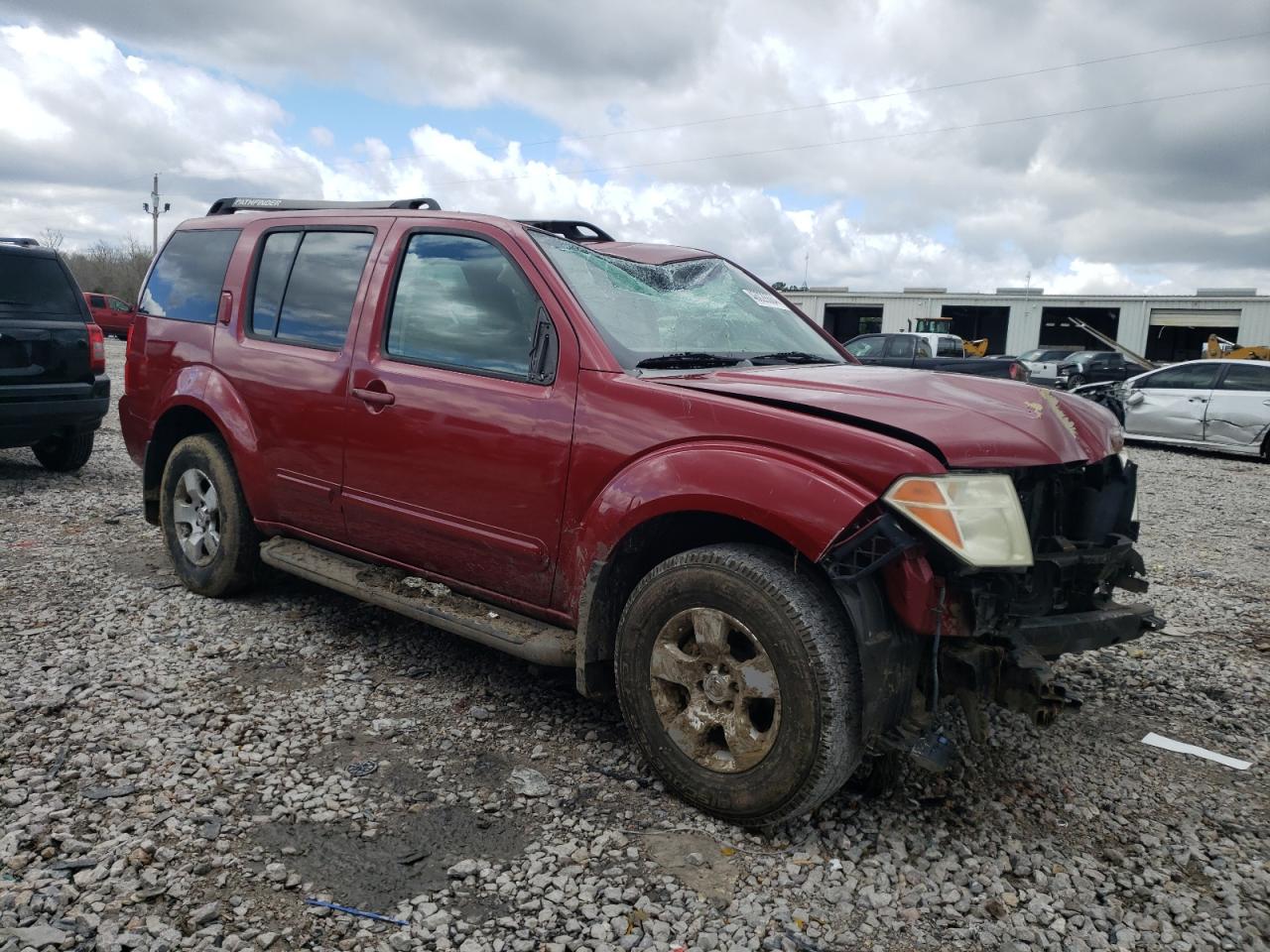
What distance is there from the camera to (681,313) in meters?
3.71

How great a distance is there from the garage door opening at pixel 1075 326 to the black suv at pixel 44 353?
1883 inches

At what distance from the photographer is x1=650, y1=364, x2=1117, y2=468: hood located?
2683 mm

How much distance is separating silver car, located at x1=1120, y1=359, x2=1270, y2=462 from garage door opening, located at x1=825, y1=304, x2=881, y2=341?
39.1 metres

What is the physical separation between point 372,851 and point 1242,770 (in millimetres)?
3018

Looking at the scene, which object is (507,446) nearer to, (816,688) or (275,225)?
(816,688)

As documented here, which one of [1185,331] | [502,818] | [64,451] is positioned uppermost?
[1185,331]

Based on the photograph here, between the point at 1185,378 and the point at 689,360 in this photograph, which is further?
the point at 1185,378

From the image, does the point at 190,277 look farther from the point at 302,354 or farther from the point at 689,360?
the point at 689,360

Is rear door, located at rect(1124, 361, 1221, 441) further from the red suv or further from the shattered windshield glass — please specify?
the shattered windshield glass

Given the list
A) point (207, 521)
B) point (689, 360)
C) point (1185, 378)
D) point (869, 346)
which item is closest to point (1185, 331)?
point (869, 346)

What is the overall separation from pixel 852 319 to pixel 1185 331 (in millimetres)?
17095

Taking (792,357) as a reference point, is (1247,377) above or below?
above

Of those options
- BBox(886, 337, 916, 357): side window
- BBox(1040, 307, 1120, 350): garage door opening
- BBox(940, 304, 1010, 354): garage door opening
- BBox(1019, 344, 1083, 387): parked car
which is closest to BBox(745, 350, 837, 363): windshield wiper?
BBox(886, 337, 916, 357): side window

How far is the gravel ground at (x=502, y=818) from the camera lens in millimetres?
2439
